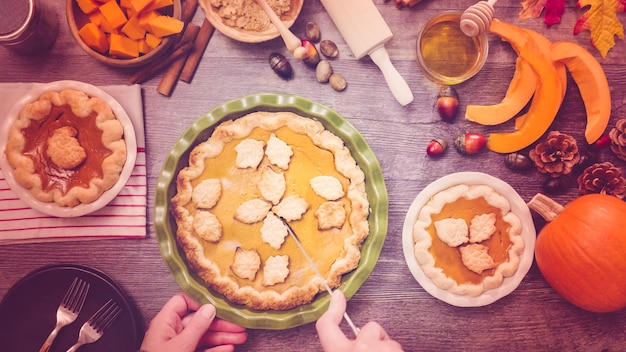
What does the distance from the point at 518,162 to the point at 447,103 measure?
331 millimetres

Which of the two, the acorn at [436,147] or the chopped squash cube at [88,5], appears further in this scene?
the acorn at [436,147]

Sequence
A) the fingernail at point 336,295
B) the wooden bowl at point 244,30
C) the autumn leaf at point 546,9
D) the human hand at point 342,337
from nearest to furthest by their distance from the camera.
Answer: the human hand at point 342,337 → the fingernail at point 336,295 → the wooden bowl at point 244,30 → the autumn leaf at point 546,9

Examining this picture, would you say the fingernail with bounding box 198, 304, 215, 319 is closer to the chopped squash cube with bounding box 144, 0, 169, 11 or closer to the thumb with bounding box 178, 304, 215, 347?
the thumb with bounding box 178, 304, 215, 347

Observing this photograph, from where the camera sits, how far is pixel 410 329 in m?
1.73

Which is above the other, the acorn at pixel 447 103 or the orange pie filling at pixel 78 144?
the acorn at pixel 447 103

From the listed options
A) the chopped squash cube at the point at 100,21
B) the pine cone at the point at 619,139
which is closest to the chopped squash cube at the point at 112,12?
the chopped squash cube at the point at 100,21

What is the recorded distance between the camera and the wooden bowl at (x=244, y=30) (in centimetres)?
162

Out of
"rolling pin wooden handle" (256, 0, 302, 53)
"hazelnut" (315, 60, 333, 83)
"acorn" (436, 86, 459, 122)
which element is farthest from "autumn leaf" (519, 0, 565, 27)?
"rolling pin wooden handle" (256, 0, 302, 53)

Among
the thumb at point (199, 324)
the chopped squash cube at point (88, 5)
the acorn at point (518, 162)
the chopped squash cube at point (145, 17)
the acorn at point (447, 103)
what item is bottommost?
the thumb at point (199, 324)

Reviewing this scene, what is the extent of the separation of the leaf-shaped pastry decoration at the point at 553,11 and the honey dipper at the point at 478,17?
0.26m

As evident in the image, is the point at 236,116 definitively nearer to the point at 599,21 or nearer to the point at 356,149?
the point at 356,149

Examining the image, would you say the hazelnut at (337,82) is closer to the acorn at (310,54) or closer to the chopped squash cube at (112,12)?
the acorn at (310,54)

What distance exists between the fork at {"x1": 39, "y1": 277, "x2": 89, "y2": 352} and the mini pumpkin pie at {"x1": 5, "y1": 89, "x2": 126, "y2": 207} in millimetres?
288

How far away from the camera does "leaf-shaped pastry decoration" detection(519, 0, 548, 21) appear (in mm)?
1743
